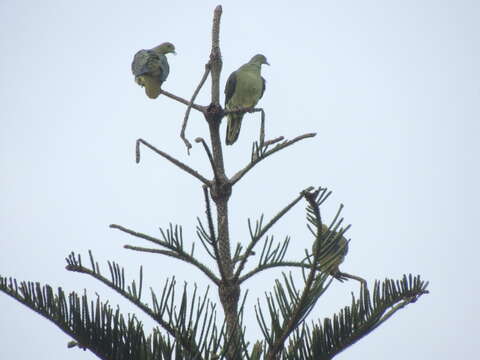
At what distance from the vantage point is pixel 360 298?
1.93 meters

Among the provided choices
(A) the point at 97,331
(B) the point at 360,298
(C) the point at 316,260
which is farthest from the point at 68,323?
(B) the point at 360,298

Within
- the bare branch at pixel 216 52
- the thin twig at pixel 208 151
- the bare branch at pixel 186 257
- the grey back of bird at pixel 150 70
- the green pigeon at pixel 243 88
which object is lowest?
the bare branch at pixel 186 257

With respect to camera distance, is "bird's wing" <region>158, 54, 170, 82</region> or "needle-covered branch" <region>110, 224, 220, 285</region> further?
"bird's wing" <region>158, 54, 170, 82</region>

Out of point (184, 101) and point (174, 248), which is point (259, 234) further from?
point (184, 101)

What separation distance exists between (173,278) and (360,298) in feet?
2.11

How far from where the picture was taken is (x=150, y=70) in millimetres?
5430

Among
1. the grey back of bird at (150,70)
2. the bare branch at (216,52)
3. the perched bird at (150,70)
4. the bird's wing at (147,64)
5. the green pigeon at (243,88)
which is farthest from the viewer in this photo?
the green pigeon at (243,88)

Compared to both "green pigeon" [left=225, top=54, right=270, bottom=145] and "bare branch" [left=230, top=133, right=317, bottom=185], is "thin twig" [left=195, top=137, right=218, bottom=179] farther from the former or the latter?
"green pigeon" [left=225, top=54, right=270, bottom=145]

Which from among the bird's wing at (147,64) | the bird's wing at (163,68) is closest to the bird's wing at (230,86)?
the bird's wing at (163,68)

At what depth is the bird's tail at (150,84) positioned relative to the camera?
4.99m

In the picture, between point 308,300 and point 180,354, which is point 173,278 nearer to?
point 180,354

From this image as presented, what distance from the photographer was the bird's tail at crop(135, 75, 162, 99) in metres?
4.99

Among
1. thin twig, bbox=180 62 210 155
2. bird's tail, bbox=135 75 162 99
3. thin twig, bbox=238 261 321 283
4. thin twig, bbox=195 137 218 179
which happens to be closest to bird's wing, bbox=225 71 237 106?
bird's tail, bbox=135 75 162 99

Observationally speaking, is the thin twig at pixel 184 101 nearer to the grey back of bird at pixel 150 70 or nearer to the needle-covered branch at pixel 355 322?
the needle-covered branch at pixel 355 322
